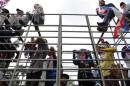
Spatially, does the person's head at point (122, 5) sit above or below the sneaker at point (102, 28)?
above

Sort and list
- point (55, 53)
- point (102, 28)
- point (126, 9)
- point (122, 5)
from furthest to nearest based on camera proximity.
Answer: point (122, 5)
point (126, 9)
point (102, 28)
point (55, 53)

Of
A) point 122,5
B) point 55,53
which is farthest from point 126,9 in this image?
point 55,53

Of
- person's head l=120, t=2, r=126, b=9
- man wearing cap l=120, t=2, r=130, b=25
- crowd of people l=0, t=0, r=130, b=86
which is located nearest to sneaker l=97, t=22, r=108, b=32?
crowd of people l=0, t=0, r=130, b=86

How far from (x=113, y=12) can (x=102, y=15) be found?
37 cm

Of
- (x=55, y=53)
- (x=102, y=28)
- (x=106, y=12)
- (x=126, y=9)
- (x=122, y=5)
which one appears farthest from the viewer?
(x=106, y=12)

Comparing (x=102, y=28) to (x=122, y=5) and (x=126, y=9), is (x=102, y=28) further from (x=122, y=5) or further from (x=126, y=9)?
(x=122, y=5)

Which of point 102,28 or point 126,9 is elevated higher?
point 126,9

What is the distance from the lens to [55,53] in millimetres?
6219

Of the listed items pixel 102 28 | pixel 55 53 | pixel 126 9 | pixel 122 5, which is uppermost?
pixel 122 5

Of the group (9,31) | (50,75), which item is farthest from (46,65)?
(9,31)

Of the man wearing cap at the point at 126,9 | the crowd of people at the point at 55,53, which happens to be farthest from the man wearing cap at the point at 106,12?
the man wearing cap at the point at 126,9

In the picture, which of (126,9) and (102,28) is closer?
(102,28)

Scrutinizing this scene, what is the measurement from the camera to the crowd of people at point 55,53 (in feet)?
18.9

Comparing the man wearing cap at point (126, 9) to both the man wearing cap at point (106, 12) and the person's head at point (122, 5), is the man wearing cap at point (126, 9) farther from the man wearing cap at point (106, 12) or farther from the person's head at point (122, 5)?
the man wearing cap at point (106, 12)
